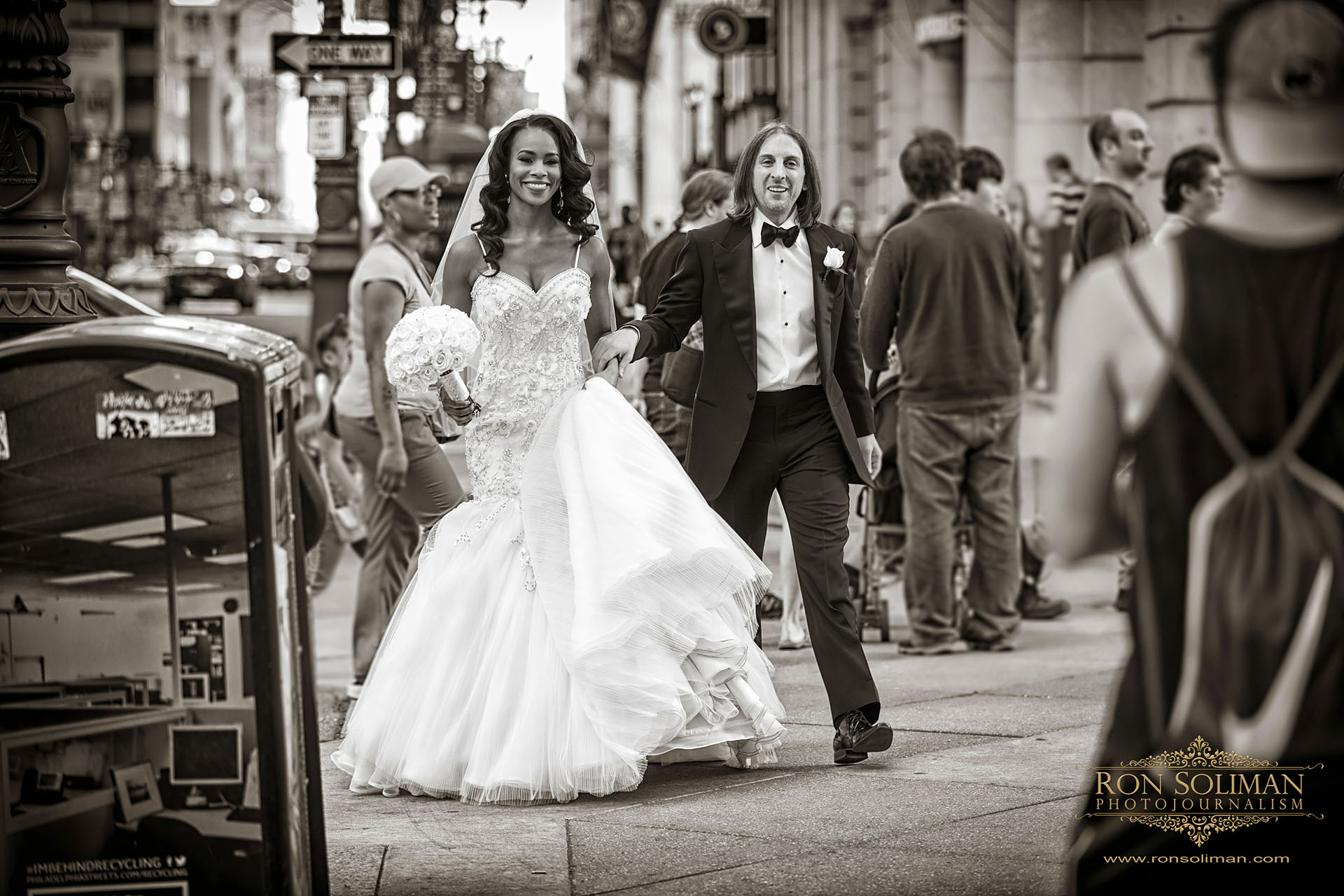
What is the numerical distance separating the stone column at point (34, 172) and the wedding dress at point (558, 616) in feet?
4.91

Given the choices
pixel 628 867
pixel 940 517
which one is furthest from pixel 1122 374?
pixel 940 517

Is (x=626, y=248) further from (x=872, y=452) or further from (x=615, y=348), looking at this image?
(x=615, y=348)

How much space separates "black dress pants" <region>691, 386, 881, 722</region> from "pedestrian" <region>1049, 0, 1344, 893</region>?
3430 millimetres

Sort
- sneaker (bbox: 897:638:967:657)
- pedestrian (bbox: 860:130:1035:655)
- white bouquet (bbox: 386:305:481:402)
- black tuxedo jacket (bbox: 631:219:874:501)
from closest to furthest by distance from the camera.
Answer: white bouquet (bbox: 386:305:481:402) → black tuxedo jacket (bbox: 631:219:874:501) → pedestrian (bbox: 860:130:1035:655) → sneaker (bbox: 897:638:967:657)

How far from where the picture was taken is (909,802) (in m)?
5.89

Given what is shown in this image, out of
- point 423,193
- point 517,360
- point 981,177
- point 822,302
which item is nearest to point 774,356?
point 822,302

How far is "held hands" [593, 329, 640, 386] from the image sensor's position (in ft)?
21.1

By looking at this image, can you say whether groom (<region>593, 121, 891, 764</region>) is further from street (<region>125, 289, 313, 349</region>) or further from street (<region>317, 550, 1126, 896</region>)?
street (<region>125, 289, 313, 349</region>)

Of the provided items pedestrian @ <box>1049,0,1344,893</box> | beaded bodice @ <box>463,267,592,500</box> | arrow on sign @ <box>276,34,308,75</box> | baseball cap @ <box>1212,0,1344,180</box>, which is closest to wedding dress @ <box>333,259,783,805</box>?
beaded bodice @ <box>463,267,592,500</box>

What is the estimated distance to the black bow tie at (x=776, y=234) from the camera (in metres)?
6.77

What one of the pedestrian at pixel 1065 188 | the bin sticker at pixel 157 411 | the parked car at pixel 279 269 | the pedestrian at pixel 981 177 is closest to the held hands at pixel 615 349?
the bin sticker at pixel 157 411

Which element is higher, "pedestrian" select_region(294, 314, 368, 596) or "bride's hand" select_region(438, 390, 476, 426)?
"bride's hand" select_region(438, 390, 476, 426)

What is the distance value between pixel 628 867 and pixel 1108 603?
20.3ft

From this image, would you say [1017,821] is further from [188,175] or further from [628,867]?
[188,175]
